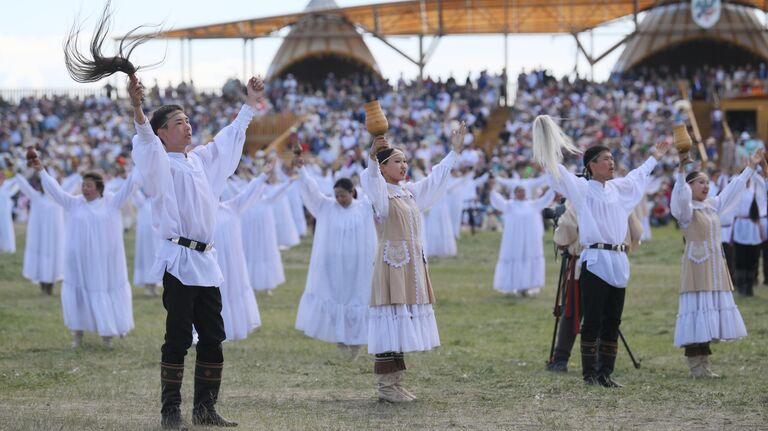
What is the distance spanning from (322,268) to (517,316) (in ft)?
15.2

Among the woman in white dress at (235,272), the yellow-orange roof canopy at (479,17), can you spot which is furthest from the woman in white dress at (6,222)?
the yellow-orange roof canopy at (479,17)

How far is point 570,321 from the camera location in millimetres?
11680

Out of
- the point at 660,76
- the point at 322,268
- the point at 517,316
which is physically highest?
the point at 660,76

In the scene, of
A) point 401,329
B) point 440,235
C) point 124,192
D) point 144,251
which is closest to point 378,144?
point 401,329

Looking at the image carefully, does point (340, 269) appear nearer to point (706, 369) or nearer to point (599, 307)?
point (599, 307)

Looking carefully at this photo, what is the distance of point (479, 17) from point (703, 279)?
33.1 metres

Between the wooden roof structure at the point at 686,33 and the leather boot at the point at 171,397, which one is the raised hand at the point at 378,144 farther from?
the wooden roof structure at the point at 686,33

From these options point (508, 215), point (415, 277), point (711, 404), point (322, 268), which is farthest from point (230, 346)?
point (508, 215)

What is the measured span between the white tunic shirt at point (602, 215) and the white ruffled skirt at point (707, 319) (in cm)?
122

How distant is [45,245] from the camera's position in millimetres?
20562

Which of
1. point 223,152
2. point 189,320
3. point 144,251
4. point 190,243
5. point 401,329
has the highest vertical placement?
point 223,152

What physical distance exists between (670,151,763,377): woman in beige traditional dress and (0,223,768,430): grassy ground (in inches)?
14.5

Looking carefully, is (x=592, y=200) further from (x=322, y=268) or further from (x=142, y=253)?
(x=142, y=253)

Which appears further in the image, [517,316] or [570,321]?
[517,316]
